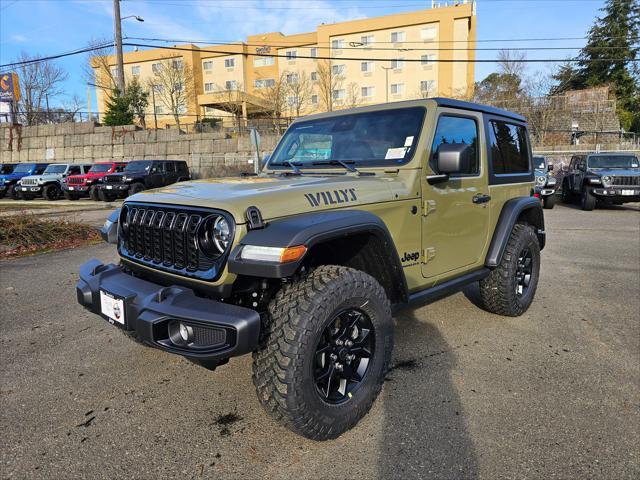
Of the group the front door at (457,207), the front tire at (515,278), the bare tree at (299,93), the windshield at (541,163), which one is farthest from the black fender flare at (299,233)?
the bare tree at (299,93)

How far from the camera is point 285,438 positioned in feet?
7.95

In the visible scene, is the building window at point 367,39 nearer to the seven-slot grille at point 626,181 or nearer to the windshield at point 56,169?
the windshield at point 56,169

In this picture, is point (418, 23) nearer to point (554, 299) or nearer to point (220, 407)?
point (554, 299)

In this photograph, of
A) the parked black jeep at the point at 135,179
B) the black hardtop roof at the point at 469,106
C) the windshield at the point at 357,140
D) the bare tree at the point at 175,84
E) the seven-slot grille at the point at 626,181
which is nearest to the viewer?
the windshield at the point at 357,140

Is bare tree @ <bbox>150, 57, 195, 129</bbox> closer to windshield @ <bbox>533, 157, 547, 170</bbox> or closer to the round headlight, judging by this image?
windshield @ <bbox>533, 157, 547, 170</bbox>

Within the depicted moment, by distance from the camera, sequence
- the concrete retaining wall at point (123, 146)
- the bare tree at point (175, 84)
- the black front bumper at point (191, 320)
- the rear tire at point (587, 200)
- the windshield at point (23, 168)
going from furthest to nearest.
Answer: the bare tree at point (175, 84) < the concrete retaining wall at point (123, 146) < the windshield at point (23, 168) < the rear tire at point (587, 200) < the black front bumper at point (191, 320)

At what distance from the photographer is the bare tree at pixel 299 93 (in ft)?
142

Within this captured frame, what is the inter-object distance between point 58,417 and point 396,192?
2494mm

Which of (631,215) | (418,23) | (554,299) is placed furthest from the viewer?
(418,23)

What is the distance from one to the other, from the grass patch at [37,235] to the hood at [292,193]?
254 inches

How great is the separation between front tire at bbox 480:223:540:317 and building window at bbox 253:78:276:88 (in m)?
51.2

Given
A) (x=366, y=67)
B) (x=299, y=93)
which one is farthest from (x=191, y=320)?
(x=366, y=67)

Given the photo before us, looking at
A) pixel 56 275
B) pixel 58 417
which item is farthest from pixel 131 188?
pixel 58 417

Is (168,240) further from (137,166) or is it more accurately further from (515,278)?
(137,166)
